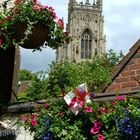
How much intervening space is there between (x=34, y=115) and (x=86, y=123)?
2.57 feet

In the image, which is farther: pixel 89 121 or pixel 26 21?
pixel 26 21

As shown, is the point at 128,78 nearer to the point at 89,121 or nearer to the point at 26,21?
the point at 89,121

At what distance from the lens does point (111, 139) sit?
17.7ft

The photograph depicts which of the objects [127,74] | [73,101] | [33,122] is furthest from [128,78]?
[33,122]

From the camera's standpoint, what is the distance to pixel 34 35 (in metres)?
7.19

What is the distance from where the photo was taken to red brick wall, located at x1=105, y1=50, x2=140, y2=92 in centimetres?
654

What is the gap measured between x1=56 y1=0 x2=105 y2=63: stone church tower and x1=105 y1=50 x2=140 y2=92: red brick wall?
317 feet

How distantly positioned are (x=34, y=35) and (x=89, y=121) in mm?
2023

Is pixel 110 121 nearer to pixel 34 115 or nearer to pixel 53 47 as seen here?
pixel 34 115

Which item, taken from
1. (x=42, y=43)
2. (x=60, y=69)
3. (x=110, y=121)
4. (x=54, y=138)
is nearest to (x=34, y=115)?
(x=54, y=138)

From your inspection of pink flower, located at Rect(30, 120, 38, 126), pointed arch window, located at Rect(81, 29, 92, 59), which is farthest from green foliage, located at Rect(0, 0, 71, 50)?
pointed arch window, located at Rect(81, 29, 92, 59)

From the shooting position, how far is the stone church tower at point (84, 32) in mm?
105875

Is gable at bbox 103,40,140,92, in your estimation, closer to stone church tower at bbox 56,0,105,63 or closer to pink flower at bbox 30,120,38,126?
pink flower at bbox 30,120,38,126

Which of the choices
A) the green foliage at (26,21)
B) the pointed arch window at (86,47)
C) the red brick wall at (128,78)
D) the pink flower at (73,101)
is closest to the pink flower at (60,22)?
the green foliage at (26,21)
